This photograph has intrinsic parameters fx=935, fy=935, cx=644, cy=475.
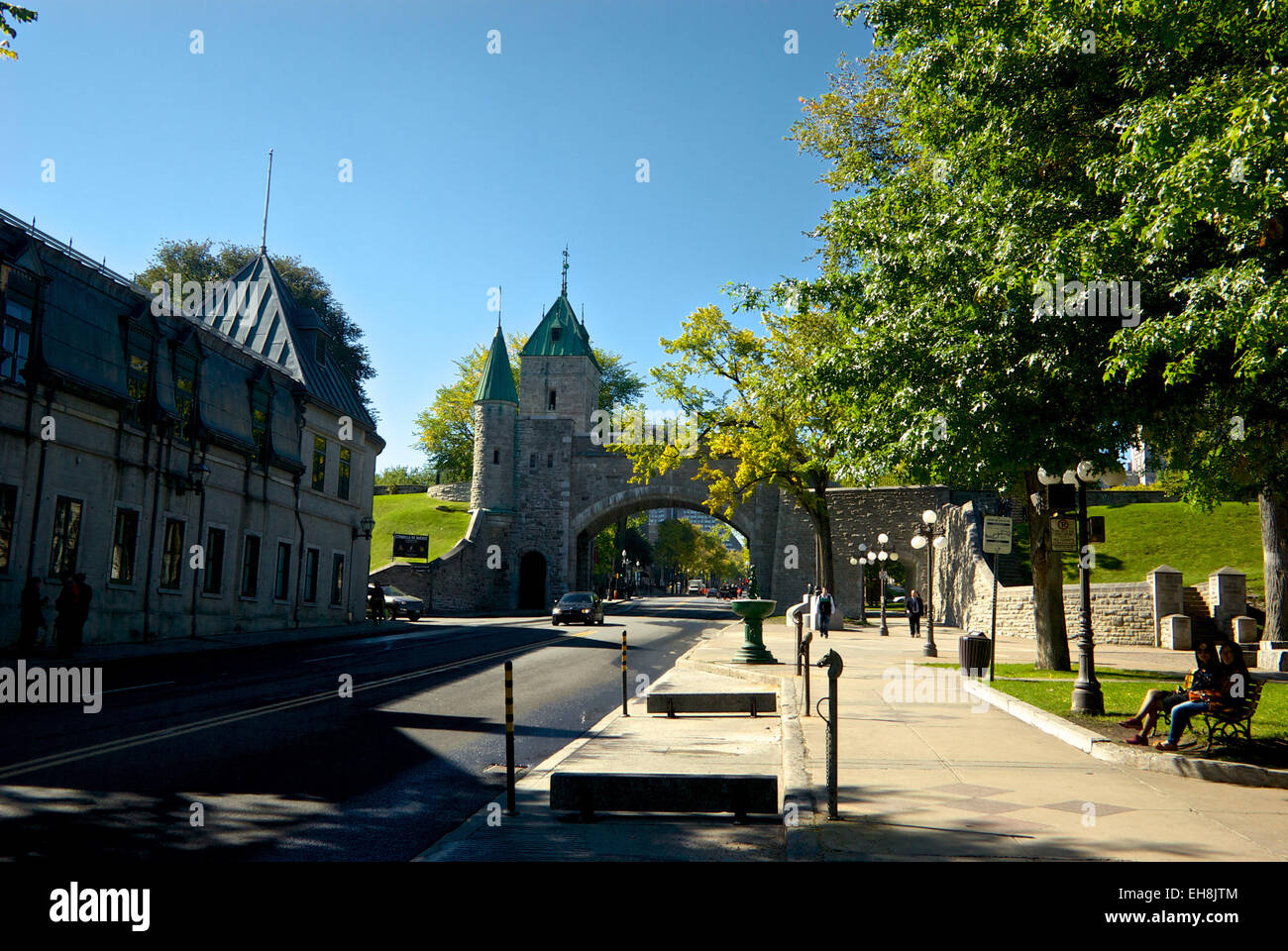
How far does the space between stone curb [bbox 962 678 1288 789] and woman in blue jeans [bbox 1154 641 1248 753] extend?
27 cm

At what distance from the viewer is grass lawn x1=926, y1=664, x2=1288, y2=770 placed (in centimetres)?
902

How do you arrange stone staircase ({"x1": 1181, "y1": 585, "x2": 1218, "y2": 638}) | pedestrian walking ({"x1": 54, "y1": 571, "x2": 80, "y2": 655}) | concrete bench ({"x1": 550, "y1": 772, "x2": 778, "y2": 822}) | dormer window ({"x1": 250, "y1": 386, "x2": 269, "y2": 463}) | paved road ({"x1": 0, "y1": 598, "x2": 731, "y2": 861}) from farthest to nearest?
dormer window ({"x1": 250, "y1": 386, "x2": 269, "y2": 463}), stone staircase ({"x1": 1181, "y1": 585, "x2": 1218, "y2": 638}), pedestrian walking ({"x1": 54, "y1": 571, "x2": 80, "y2": 655}), concrete bench ({"x1": 550, "y1": 772, "x2": 778, "y2": 822}), paved road ({"x1": 0, "y1": 598, "x2": 731, "y2": 861})

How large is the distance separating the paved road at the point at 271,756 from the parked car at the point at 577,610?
1950 centimetres

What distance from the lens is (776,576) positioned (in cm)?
5356

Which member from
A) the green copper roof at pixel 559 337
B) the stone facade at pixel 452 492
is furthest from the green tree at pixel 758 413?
the stone facade at pixel 452 492

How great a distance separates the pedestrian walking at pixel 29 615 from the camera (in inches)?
699

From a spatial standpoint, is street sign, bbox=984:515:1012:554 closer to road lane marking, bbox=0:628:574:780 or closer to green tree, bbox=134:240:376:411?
road lane marking, bbox=0:628:574:780

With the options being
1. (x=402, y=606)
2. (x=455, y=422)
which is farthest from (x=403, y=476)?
(x=402, y=606)

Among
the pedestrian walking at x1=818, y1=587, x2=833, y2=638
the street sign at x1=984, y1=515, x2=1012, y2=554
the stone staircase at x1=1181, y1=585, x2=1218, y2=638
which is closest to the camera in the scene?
the street sign at x1=984, y1=515, x2=1012, y2=554

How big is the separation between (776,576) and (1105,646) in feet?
80.9

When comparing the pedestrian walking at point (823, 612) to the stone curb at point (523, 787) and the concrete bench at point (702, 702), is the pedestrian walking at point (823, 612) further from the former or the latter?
the stone curb at point (523, 787)

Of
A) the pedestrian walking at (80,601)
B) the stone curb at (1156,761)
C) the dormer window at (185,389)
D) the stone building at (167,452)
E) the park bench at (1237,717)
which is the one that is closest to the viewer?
the stone curb at (1156,761)

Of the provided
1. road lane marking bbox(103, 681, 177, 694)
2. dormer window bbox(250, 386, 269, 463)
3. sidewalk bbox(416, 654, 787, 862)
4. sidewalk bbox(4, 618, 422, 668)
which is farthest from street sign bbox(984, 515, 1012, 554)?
dormer window bbox(250, 386, 269, 463)
